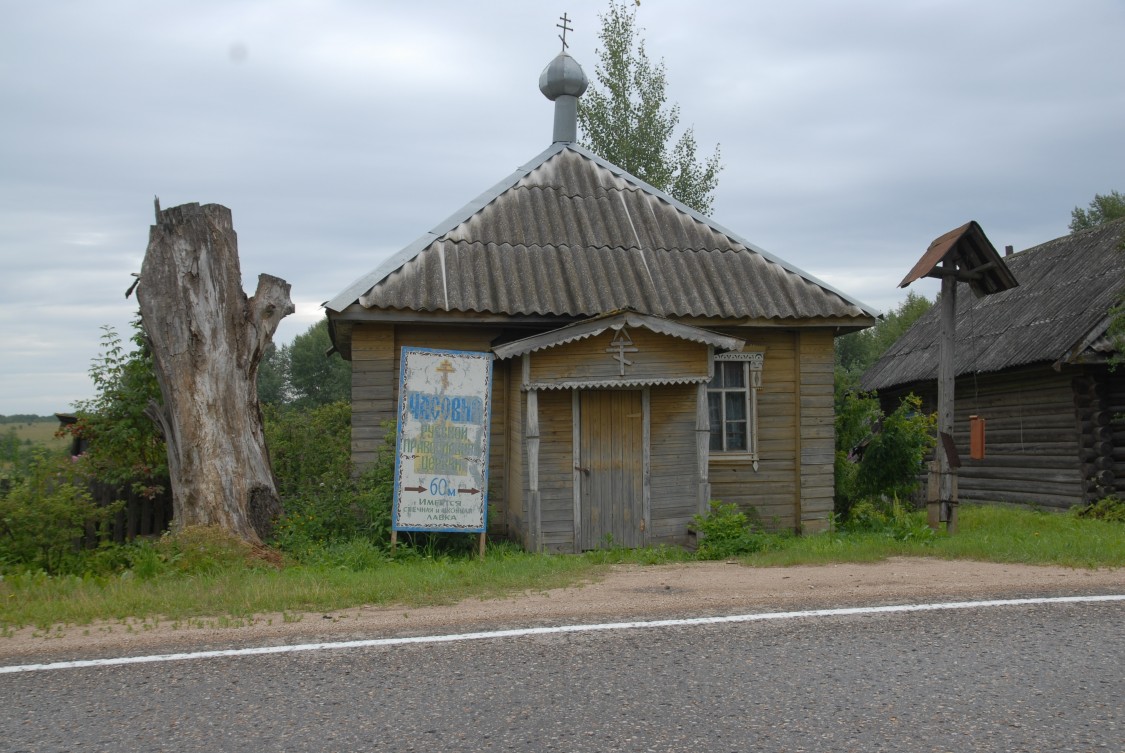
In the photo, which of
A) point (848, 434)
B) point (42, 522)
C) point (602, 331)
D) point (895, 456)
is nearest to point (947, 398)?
point (895, 456)

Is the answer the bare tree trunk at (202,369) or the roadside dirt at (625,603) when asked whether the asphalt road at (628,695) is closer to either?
the roadside dirt at (625,603)

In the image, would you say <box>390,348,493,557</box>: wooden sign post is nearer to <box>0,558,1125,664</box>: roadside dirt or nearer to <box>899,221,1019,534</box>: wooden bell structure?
<box>0,558,1125,664</box>: roadside dirt

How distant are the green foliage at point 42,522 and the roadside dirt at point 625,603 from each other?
3480 mm

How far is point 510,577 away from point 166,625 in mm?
3021

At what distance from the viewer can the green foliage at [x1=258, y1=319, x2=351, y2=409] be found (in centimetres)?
5247

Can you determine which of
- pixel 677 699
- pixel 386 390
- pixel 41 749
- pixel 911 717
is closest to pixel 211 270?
pixel 386 390

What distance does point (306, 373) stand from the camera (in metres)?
54.0

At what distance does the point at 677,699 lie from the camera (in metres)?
4.82

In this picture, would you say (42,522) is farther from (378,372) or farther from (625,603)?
(625,603)

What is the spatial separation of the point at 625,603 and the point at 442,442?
12.9ft

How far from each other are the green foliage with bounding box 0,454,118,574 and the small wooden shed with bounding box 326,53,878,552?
338cm

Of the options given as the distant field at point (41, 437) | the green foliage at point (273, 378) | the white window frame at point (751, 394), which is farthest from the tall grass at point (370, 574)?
the green foliage at point (273, 378)

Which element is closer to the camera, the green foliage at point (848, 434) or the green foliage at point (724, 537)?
the green foliage at point (724, 537)

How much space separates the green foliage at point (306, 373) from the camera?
5247 cm
